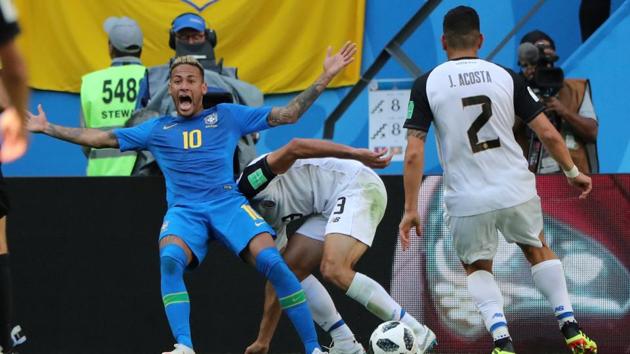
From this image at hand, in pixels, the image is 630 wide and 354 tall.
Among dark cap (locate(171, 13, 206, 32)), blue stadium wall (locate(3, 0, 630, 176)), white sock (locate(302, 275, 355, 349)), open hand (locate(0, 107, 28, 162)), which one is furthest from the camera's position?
blue stadium wall (locate(3, 0, 630, 176))

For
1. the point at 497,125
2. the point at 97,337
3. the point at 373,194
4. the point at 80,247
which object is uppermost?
the point at 497,125

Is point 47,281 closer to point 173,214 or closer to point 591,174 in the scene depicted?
point 173,214

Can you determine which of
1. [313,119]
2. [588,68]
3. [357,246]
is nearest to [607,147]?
[588,68]

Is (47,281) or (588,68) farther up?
(588,68)

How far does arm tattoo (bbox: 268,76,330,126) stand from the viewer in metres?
7.49

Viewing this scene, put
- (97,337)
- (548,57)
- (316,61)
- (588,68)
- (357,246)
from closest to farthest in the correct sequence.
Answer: (357,246) → (97,337) → (548,57) → (588,68) → (316,61)

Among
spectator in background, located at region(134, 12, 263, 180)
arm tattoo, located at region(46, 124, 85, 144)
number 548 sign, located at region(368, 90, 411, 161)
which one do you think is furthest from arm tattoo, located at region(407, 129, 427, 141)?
number 548 sign, located at region(368, 90, 411, 161)

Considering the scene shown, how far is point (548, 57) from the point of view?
360 inches

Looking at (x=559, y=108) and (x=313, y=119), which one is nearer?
(x=559, y=108)

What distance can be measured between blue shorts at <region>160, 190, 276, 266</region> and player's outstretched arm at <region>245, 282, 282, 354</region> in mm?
566

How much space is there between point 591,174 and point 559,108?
2.07ft

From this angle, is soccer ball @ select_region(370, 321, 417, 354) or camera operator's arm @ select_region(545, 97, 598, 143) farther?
camera operator's arm @ select_region(545, 97, 598, 143)

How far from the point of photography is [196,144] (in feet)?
24.9

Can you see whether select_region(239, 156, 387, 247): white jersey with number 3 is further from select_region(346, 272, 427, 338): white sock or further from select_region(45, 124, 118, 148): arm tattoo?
select_region(45, 124, 118, 148): arm tattoo
